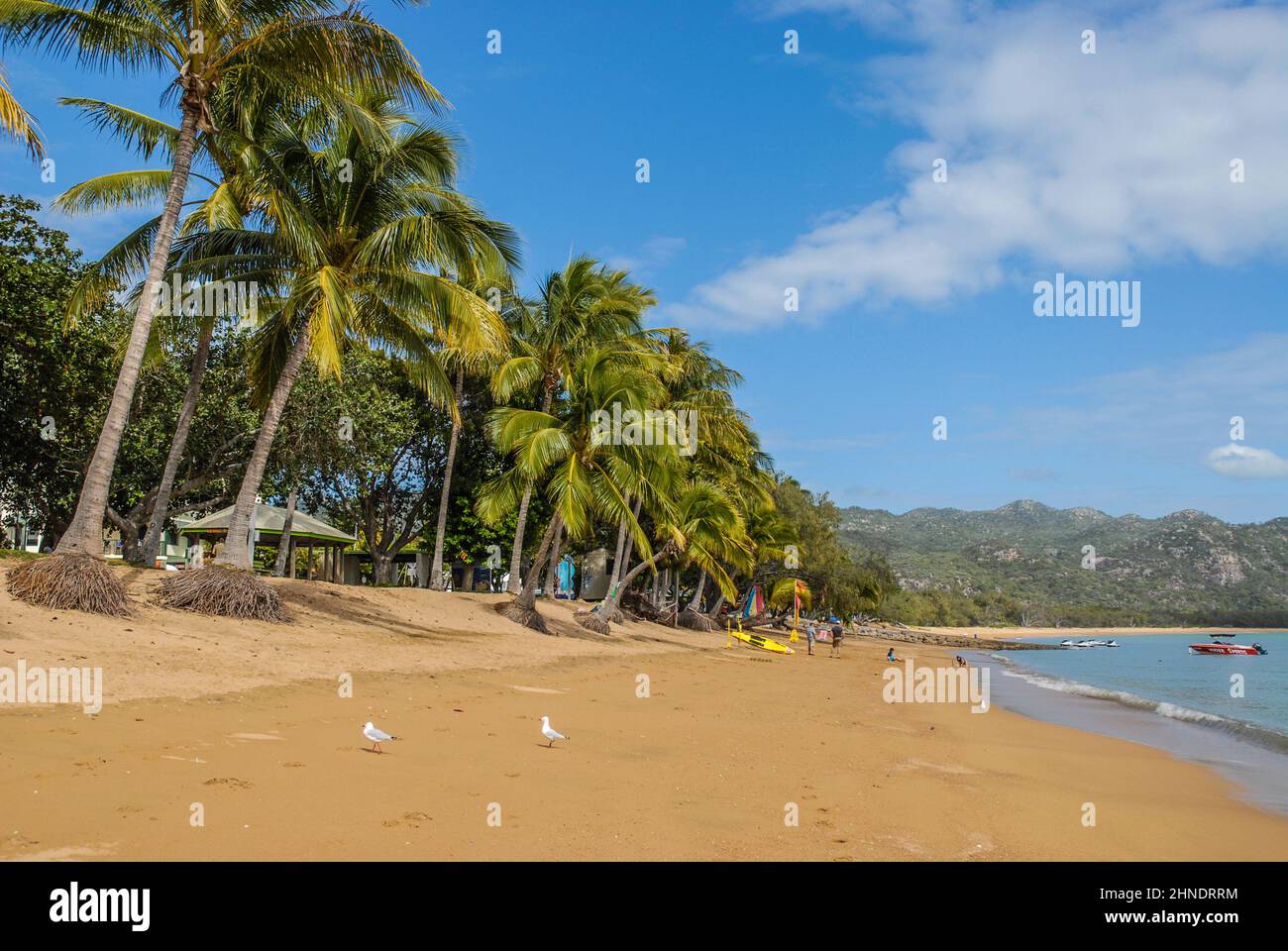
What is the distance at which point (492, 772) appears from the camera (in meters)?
7.39

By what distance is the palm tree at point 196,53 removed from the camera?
1332cm

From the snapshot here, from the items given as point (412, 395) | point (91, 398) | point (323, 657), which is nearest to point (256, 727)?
point (323, 657)

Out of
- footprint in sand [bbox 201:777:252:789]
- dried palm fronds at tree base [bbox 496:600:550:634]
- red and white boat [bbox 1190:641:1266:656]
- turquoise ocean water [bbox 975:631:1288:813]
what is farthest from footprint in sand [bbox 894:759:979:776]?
red and white boat [bbox 1190:641:1266:656]

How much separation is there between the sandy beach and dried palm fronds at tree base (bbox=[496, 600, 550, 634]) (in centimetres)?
929

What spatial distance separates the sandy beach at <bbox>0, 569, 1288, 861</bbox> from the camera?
212 inches

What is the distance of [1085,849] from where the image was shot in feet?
21.3

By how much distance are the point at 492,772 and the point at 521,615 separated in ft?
59.1

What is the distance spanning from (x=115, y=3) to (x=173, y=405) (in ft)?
48.7

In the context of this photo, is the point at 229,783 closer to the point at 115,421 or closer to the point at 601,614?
the point at 115,421
